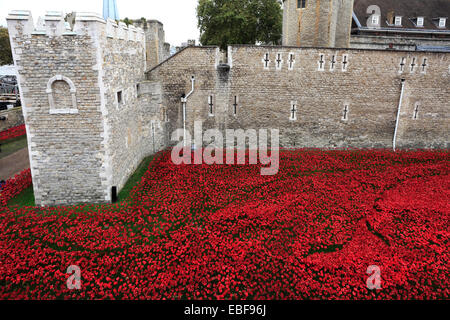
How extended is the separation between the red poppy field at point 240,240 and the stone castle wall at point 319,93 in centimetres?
496

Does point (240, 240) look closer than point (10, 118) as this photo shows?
Yes

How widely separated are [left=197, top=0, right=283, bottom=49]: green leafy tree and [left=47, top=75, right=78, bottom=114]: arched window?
2183 cm

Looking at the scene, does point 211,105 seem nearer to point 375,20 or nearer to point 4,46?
point 375,20

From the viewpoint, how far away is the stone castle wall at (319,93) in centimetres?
1678

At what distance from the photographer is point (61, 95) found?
1021 centimetres

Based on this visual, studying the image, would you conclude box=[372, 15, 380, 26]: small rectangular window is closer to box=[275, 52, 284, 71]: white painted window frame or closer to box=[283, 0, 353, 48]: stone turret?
box=[283, 0, 353, 48]: stone turret

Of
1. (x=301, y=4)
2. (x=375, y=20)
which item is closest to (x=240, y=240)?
(x=301, y=4)

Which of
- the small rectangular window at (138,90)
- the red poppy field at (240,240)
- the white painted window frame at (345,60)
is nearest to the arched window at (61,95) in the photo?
the red poppy field at (240,240)

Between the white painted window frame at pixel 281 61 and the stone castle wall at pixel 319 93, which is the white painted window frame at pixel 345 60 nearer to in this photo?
the stone castle wall at pixel 319 93

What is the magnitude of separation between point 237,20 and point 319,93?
15.6m

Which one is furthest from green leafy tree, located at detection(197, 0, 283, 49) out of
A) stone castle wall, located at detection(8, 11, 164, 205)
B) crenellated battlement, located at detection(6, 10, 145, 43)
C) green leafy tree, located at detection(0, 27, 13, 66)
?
green leafy tree, located at detection(0, 27, 13, 66)

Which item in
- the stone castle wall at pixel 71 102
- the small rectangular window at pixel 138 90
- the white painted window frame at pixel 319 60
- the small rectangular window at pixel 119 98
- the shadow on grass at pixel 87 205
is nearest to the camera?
the stone castle wall at pixel 71 102
